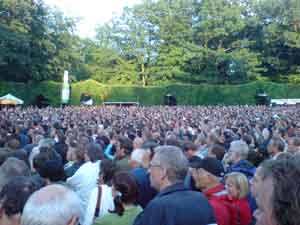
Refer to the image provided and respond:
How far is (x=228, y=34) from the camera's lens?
5388 cm

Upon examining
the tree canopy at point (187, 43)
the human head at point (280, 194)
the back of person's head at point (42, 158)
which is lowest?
the back of person's head at point (42, 158)

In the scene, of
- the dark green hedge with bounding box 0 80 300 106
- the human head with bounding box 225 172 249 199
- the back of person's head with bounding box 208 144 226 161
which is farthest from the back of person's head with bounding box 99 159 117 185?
the dark green hedge with bounding box 0 80 300 106

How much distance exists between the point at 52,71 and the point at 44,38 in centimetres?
353

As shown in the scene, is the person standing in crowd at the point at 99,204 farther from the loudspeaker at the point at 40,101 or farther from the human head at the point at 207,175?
the loudspeaker at the point at 40,101

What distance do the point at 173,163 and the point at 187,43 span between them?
5014 centimetres

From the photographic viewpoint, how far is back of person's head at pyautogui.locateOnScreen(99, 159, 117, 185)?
4.90m

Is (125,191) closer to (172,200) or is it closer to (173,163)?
(173,163)

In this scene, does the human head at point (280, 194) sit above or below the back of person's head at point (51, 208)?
above

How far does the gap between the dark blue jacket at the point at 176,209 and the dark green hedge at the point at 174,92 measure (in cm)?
4456

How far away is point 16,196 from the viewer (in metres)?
3.17

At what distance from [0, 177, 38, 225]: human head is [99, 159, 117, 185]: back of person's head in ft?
5.28

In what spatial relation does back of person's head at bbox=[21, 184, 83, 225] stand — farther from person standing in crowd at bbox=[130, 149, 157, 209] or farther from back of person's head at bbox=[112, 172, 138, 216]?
person standing in crowd at bbox=[130, 149, 157, 209]

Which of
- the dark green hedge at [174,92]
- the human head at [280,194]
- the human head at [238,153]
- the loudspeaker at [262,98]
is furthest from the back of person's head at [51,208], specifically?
the dark green hedge at [174,92]

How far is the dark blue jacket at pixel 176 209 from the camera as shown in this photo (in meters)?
3.12
